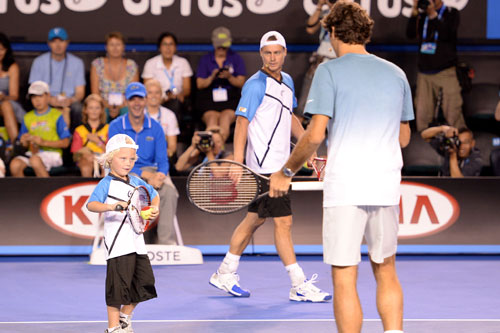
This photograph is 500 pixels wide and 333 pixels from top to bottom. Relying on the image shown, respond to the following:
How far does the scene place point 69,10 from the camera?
39.7 ft

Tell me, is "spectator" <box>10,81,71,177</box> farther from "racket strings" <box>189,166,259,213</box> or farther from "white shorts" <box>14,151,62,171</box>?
"racket strings" <box>189,166,259,213</box>

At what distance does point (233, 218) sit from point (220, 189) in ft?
10.0

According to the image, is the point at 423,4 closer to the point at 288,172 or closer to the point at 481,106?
the point at 481,106

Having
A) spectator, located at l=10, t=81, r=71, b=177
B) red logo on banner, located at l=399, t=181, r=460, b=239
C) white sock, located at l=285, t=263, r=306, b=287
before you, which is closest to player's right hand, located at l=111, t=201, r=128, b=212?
white sock, located at l=285, t=263, r=306, b=287

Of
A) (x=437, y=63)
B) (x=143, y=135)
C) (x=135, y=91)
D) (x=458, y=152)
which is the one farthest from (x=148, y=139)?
(x=437, y=63)

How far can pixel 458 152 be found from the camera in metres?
10.0

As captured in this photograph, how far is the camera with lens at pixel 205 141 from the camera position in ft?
31.2

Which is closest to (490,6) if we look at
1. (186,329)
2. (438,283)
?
(438,283)

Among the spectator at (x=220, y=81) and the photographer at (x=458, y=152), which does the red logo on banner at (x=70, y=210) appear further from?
the photographer at (x=458, y=152)

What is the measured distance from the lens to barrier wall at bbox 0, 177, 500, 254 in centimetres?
938

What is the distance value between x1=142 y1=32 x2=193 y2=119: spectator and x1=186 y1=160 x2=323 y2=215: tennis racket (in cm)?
444

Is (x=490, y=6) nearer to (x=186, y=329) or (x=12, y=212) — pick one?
(x=12, y=212)

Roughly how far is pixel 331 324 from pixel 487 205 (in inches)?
163

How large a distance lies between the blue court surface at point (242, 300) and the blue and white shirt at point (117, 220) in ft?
2.04
